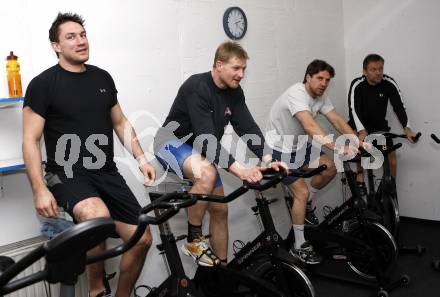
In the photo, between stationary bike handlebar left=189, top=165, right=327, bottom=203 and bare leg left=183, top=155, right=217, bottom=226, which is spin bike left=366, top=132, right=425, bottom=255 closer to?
stationary bike handlebar left=189, top=165, right=327, bottom=203

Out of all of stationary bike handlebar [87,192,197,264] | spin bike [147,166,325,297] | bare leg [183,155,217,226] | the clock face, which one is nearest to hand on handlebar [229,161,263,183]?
spin bike [147,166,325,297]

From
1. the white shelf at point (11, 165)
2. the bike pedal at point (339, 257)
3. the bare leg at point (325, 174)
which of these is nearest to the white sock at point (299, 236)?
the bike pedal at point (339, 257)

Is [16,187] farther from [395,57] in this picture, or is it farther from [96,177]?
[395,57]

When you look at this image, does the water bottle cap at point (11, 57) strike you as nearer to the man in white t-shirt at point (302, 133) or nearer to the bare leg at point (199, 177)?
the bare leg at point (199, 177)

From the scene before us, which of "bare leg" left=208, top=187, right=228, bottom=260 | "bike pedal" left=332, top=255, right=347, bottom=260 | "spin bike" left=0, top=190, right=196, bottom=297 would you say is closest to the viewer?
"spin bike" left=0, top=190, right=196, bottom=297

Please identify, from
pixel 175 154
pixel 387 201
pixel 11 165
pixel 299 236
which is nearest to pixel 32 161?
pixel 11 165

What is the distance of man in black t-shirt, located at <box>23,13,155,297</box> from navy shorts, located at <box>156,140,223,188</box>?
11.4 inches

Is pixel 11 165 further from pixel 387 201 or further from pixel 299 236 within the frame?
pixel 387 201

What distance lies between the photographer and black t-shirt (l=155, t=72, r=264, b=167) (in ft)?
7.86

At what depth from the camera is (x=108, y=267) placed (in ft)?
8.93

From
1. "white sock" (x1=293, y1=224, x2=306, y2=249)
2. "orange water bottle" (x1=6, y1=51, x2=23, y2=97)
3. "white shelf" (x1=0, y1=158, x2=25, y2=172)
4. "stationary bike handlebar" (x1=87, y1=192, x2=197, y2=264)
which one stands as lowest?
"white sock" (x1=293, y1=224, x2=306, y2=249)

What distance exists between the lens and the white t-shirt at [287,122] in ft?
10.8

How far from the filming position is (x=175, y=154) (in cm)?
256

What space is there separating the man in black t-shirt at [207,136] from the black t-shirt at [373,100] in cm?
191
